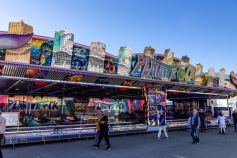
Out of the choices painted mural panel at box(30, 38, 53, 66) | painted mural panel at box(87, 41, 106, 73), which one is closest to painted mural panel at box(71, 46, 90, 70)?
painted mural panel at box(87, 41, 106, 73)

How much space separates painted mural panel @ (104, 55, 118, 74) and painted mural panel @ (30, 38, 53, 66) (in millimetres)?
3158

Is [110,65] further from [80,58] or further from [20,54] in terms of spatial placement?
[20,54]

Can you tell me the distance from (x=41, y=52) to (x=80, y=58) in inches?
77.5

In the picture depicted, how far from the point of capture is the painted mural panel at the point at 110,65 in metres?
12.9

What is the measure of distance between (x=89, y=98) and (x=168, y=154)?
63.0 feet

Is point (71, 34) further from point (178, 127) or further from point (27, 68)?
point (178, 127)

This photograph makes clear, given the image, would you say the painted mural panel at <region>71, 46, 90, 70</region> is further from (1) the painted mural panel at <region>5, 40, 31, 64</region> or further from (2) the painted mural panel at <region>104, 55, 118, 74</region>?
(1) the painted mural panel at <region>5, 40, 31, 64</region>

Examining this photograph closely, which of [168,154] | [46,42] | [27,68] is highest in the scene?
[46,42]

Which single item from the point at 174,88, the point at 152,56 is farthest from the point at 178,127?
the point at 152,56

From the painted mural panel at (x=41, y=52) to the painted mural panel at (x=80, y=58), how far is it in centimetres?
118

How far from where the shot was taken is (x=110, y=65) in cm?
1311

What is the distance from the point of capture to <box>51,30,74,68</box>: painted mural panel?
35.7 feet

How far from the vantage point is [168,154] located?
9.05 meters

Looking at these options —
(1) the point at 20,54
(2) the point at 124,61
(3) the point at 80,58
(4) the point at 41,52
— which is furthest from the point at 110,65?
(1) the point at 20,54
